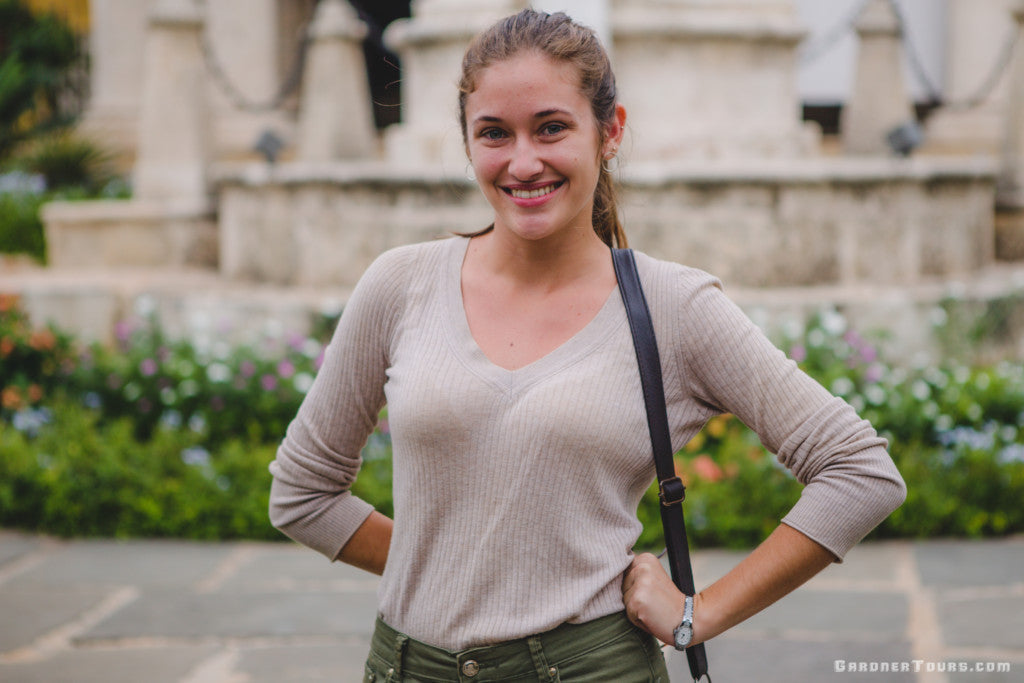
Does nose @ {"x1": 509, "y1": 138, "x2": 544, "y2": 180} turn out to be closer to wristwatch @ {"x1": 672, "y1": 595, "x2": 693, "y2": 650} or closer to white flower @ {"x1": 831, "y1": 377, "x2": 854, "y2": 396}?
wristwatch @ {"x1": 672, "y1": 595, "x2": 693, "y2": 650}

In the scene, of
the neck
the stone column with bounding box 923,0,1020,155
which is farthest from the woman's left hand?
the stone column with bounding box 923,0,1020,155

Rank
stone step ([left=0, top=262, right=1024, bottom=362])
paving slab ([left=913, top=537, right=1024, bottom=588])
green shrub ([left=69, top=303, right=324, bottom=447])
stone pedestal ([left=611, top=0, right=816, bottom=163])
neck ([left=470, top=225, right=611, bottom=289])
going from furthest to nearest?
stone pedestal ([left=611, top=0, right=816, bottom=163]), stone step ([left=0, top=262, right=1024, bottom=362]), green shrub ([left=69, top=303, right=324, bottom=447]), paving slab ([left=913, top=537, right=1024, bottom=588]), neck ([left=470, top=225, right=611, bottom=289])

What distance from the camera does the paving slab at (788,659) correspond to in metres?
3.40

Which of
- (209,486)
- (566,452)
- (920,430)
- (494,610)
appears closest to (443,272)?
(566,452)

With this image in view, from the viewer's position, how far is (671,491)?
1734mm

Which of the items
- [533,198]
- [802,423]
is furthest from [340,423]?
[802,423]

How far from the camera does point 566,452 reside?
1.64 metres

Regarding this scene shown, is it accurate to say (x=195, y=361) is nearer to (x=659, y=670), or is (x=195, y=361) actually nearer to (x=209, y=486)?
(x=209, y=486)

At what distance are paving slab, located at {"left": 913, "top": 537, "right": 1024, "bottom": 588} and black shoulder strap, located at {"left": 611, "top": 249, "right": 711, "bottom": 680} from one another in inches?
106

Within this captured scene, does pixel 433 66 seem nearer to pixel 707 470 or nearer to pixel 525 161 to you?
pixel 707 470

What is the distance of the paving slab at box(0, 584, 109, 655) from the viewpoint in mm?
3820

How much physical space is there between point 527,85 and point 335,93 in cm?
757

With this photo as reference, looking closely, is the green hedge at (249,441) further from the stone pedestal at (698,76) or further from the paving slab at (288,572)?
the stone pedestal at (698,76)

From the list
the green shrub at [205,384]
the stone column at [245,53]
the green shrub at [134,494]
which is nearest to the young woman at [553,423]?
the green shrub at [134,494]
